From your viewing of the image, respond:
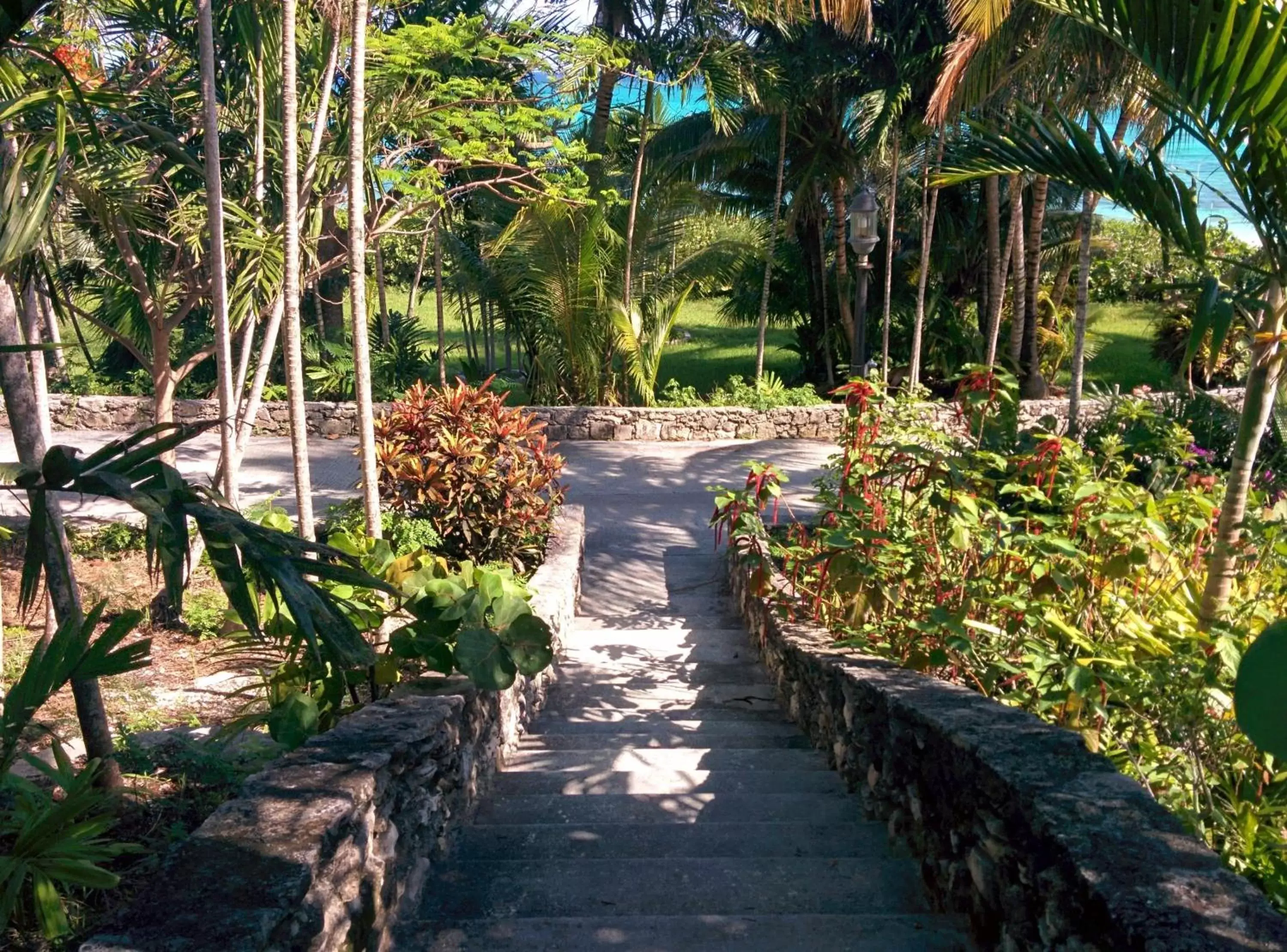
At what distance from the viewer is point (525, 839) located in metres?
3.66

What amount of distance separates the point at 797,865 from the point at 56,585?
8.76ft

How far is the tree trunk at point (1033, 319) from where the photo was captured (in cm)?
1658

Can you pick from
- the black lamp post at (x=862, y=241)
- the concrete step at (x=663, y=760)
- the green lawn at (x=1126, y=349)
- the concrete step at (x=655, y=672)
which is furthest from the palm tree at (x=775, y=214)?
the concrete step at (x=663, y=760)

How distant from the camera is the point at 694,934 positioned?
9.27 ft

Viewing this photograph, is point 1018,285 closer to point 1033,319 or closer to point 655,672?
point 1033,319

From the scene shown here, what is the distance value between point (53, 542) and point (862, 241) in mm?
8008

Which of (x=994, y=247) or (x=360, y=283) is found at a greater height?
(x=994, y=247)

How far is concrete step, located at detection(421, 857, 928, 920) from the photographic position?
3.07 m

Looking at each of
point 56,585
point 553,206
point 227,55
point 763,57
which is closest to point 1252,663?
point 56,585

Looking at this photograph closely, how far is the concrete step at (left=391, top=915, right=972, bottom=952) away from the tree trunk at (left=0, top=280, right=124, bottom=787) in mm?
1331

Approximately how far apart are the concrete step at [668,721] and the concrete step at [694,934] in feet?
7.96

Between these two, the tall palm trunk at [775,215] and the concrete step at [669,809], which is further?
the tall palm trunk at [775,215]

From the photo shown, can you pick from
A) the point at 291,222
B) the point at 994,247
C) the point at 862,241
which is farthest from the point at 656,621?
the point at 994,247

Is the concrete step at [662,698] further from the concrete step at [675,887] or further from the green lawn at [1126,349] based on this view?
the green lawn at [1126,349]
